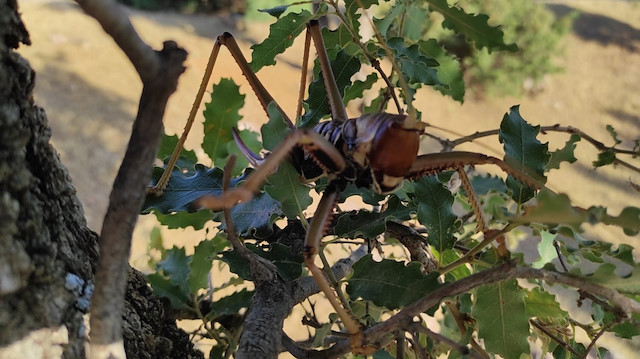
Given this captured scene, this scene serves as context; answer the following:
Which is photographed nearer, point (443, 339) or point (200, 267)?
point (443, 339)

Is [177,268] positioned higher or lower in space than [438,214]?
higher

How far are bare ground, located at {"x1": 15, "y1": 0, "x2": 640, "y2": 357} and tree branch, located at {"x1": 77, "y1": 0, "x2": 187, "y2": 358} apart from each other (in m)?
2.57

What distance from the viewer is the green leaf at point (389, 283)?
565 mm

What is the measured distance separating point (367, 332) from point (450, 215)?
0.63 ft

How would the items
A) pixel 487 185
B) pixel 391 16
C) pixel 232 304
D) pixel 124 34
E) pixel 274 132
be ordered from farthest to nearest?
pixel 487 185
pixel 391 16
pixel 232 304
pixel 274 132
pixel 124 34

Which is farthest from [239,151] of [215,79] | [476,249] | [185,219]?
[215,79]

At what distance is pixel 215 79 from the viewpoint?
3963 mm

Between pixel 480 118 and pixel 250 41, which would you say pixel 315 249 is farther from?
pixel 250 41

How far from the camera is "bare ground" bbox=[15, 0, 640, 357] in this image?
3486 mm

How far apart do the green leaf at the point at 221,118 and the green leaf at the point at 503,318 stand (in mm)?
506

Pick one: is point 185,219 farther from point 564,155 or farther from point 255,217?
point 564,155

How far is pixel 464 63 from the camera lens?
5.10 metres

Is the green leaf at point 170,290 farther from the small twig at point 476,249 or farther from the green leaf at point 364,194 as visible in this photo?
the small twig at point 476,249

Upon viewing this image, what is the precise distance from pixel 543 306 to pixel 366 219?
10.4 inches
